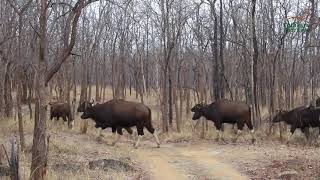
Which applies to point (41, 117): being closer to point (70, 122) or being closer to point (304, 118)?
point (304, 118)

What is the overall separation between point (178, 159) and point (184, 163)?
2.72 ft

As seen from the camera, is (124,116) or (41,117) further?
(124,116)

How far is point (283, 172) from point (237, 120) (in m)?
8.62

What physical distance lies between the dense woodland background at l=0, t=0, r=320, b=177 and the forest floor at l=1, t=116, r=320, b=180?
6.98 feet

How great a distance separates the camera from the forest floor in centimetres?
1355

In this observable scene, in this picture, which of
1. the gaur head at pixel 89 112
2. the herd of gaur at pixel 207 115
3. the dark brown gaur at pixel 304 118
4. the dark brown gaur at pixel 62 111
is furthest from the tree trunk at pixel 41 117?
the dark brown gaur at pixel 62 111

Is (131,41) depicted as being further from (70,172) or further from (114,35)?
(70,172)

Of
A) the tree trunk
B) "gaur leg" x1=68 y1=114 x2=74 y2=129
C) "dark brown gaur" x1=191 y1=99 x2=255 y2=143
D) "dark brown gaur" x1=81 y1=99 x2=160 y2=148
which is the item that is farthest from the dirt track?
"gaur leg" x1=68 y1=114 x2=74 y2=129

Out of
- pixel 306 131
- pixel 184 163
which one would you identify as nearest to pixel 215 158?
pixel 184 163

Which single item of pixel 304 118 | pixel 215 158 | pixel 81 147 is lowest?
pixel 215 158

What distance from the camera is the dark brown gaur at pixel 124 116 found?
2062 cm

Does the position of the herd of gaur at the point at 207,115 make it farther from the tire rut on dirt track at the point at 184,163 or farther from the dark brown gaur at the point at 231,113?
the tire rut on dirt track at the point at 184,163

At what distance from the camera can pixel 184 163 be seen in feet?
52.5

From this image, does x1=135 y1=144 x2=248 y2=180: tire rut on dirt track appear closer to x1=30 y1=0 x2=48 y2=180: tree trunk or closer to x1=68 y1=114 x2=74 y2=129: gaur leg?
x1=30 y1=0 x2=48 y2=180: tree trunk
